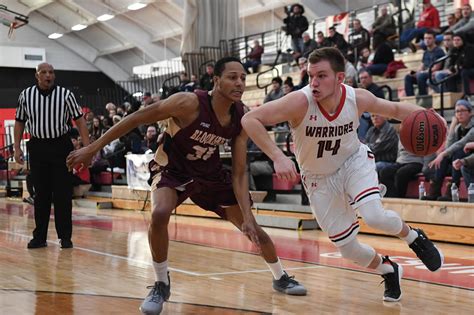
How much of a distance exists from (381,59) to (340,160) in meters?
8.39

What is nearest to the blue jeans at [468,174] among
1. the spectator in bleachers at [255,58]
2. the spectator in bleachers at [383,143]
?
the spectator in bleachers at [383,143]

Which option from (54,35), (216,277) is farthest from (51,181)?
(54,35)

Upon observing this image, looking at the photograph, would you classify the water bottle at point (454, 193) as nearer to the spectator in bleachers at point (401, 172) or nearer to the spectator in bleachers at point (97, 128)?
the spectator in bleachers at point (401, 172)

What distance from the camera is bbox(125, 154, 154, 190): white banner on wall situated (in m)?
12.5

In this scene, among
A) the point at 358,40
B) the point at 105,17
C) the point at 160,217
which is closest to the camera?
the point at 160,217

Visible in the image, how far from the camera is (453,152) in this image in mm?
8078

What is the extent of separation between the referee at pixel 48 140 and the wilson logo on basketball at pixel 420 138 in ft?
11.8

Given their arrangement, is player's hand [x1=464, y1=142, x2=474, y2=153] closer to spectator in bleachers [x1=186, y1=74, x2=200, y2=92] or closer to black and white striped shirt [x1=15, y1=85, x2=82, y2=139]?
black and white striped shirt [x1=15, y1=85, x2=82, y2=139]

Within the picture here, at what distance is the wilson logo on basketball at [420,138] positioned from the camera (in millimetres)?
4449

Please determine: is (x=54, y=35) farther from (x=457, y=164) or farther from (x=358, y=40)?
(x=457, y=164)

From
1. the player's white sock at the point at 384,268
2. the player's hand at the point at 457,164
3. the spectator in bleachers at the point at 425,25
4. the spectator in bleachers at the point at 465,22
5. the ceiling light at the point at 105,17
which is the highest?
the ceiling light at the point at 105,17

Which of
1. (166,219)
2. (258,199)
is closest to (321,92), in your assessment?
(166,219)

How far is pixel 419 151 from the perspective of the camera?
4.57 meters

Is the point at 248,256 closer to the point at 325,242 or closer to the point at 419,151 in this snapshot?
the point at 325,242
